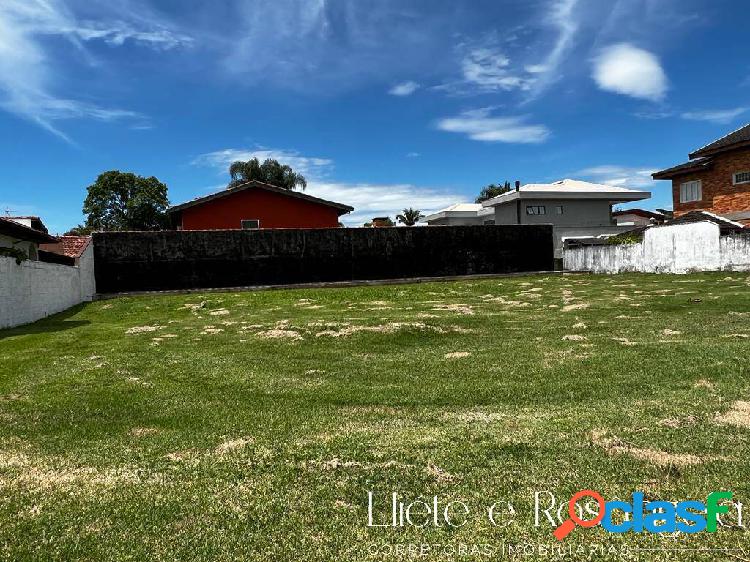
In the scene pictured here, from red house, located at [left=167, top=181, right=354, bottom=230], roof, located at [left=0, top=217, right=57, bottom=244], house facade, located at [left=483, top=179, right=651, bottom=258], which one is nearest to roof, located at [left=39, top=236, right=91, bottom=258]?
roof, located at [left=0, top=217, right=57, bottom=244]

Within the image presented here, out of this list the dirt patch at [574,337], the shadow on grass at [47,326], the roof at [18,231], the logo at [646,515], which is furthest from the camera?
the roof at [18,231]

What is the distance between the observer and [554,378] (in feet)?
20.4

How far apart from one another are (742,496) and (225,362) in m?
6.33

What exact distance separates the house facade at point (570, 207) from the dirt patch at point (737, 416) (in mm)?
33798

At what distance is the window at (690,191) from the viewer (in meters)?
30.1

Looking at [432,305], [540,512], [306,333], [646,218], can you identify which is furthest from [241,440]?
[646,218]

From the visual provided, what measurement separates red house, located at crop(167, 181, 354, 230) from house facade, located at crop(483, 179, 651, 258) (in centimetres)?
1408

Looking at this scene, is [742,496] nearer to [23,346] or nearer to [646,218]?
[23,346]

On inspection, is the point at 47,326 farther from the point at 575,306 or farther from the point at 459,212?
the point at 459,212

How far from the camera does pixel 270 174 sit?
51812mm

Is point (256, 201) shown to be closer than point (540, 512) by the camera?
No

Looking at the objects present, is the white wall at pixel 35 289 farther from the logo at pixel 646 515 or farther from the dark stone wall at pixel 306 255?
the logo at pixel 646 515

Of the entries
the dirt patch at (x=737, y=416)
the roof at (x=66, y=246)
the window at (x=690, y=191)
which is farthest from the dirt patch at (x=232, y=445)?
the window at (x=690, y=191)

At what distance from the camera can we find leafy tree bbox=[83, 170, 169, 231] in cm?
6750
